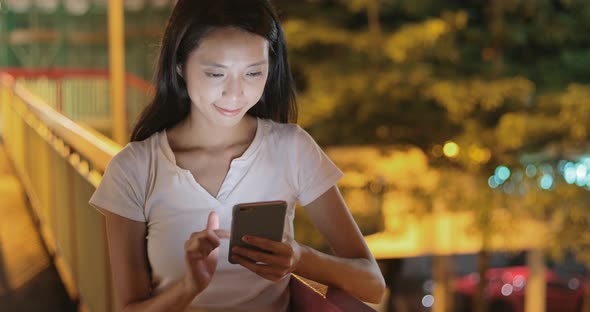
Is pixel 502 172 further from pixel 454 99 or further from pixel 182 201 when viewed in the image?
pixel 182 201

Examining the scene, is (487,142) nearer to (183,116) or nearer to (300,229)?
(300,229)

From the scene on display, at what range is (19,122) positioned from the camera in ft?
37.6

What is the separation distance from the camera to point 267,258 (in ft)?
6.01

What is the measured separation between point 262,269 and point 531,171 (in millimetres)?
7708

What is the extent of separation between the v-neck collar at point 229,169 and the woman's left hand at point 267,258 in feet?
0.68

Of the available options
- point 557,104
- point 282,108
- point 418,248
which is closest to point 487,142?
point 557,104

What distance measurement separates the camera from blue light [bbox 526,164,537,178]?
29.8 ft

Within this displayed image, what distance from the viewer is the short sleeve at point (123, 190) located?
1975mm

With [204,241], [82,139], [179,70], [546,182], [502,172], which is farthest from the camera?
[502,172]

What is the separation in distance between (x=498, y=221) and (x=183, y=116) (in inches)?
297

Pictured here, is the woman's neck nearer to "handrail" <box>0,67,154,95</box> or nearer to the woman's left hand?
the woman's left hand

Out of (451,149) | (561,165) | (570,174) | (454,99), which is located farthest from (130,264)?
(561,165)

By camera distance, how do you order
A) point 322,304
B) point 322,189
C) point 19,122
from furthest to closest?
point 19,122 < point 322,189 < point 322,304

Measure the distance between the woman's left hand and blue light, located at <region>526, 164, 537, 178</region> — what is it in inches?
297
